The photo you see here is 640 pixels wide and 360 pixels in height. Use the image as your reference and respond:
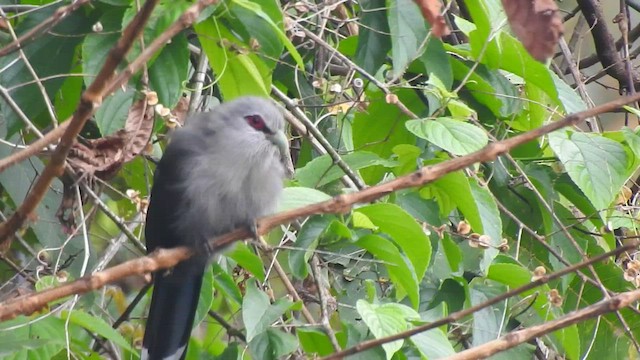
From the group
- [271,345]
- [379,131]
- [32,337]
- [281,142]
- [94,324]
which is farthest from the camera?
[379,131]

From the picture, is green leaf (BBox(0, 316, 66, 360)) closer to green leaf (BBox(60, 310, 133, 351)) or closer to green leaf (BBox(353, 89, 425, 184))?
green leaf (BBox(60, 310, 133, 351))

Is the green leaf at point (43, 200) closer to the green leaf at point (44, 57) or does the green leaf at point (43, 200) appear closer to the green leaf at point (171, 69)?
the green leaf at point (44, 57)

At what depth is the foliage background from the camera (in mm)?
3090

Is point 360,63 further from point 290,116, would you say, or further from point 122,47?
point 122,47

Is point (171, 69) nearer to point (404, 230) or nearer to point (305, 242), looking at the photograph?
point (305, 242)

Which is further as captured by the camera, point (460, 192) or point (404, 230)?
point (460, 192)

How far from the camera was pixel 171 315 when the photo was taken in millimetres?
3436

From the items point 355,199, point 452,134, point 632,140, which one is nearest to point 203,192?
point 452,134

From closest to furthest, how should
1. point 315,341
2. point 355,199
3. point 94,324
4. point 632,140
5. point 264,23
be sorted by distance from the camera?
point 355,199
point 94,324
point 264,23
point 315,341
point 632,140

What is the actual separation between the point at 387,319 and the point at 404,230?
320mm

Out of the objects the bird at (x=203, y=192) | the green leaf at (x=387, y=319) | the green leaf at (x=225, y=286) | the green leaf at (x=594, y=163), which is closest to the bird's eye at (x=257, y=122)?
the bird at (x=203, y=192)

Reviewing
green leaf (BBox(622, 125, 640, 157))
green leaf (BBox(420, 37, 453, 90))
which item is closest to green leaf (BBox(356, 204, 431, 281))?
green leaf (BBox(420, 37, 453, 90))

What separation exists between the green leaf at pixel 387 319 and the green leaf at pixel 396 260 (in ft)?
0.40

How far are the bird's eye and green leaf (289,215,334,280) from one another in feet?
1.32
